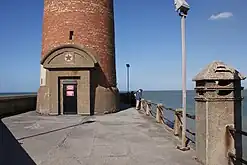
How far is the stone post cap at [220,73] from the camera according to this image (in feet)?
18.5

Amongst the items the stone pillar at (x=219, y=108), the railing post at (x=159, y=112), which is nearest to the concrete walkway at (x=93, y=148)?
the stone pillar at (x=219, y=108)

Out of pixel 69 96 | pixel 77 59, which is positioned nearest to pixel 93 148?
pixel 77 59

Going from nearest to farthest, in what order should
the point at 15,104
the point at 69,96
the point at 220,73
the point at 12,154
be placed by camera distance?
the point at 220,73 < the point at 12,154 < the point at 69,96 < the point at 15,104

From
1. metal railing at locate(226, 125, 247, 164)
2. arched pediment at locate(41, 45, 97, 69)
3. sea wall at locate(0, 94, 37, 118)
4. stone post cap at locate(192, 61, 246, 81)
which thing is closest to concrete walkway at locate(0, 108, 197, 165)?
metal railing at locate(226, 125, 247, 164)

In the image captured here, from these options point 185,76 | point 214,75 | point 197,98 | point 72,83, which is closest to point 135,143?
point 185,76

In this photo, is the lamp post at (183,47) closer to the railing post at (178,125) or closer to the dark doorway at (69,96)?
the railing post at (178,125)

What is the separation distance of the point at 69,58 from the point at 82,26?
8.94 feet

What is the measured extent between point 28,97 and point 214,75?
20.5 metres

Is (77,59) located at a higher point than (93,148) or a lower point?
higher

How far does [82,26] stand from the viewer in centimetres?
2044

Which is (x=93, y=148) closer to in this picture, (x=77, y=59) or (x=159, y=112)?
(x=159, y=112)

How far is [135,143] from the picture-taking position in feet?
29.5

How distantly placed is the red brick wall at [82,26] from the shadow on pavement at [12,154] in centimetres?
1194

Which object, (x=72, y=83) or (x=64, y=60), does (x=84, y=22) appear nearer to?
(x=64, y=60)
